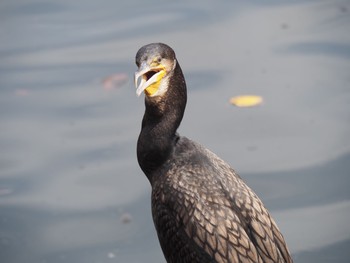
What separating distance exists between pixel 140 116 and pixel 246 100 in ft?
2.81

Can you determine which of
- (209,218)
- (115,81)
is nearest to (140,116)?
(115,81)

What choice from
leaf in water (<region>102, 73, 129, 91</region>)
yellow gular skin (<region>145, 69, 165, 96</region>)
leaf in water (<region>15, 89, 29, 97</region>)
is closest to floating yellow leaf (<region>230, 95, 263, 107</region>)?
leaf in water (<region>102, 73, 129, 91</region>)

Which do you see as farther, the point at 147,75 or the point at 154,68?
the point at 147,75

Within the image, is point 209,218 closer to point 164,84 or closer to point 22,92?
point 164,84

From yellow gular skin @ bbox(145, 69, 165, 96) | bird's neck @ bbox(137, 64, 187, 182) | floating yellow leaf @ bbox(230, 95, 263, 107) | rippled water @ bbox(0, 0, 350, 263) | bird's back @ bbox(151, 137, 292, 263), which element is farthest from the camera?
floating yellow leaf @ bbox(230, 95, 263, 107)

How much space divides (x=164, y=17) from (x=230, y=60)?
0.96m

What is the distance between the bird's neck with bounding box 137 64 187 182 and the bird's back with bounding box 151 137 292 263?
89mm

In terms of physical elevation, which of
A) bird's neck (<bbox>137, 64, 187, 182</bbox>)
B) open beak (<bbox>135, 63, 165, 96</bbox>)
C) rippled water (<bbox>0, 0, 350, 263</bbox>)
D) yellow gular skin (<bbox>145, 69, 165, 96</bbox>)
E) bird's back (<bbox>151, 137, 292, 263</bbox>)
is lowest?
rippled water (<bbox>0, 0, 350, 263</bbox>)

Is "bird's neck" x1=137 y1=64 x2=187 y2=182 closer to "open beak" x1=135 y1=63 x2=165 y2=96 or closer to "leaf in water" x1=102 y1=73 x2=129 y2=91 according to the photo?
"open beak" x1=135 y1=63 x2=165 y2=96

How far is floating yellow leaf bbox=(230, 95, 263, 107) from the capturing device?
6477mm

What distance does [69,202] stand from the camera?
18.7 ft

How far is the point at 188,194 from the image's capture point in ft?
13.1

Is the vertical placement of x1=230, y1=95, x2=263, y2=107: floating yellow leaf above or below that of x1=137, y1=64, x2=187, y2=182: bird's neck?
below

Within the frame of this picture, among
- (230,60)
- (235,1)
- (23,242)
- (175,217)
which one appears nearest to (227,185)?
(175,217)
